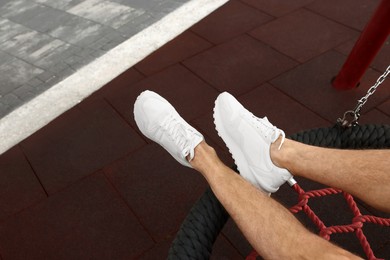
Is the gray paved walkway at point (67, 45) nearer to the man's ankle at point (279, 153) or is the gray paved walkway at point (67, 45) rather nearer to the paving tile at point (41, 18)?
the paving tile at point (41, 18)

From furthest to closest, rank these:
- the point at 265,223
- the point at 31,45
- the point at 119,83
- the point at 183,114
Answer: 1. the point at 31,45
2. the point at 119,83
3. the point at 183,114
4. the point at 265,223

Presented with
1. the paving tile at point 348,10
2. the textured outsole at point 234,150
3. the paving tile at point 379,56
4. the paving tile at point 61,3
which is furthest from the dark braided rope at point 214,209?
the paving tile at point 61,3

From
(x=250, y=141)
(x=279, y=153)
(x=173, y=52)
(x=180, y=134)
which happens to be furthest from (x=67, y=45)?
(x=279, y=153)

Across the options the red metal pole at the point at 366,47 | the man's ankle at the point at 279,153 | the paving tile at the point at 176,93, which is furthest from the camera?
the paving tile at the point at 176,93

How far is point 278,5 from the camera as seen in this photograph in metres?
3.55

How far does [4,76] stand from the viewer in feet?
10.5

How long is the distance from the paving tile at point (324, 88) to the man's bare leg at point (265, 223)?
128 centimetres

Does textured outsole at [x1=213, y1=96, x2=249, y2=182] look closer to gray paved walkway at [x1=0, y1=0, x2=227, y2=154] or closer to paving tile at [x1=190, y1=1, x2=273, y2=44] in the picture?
gray paved walkway at [x1=0, y1=0, x2=227, y2=154]

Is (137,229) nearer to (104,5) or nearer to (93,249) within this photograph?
(93,249)

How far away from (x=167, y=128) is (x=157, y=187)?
0.47m

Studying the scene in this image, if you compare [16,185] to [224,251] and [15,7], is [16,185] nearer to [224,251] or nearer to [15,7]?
[224,251]

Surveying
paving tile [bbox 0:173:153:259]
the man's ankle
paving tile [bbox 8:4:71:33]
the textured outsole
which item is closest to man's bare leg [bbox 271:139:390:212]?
the man's ankle

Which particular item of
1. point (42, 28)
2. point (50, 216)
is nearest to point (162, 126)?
point (50, 216)

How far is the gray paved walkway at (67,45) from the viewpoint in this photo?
2844 millimetres
